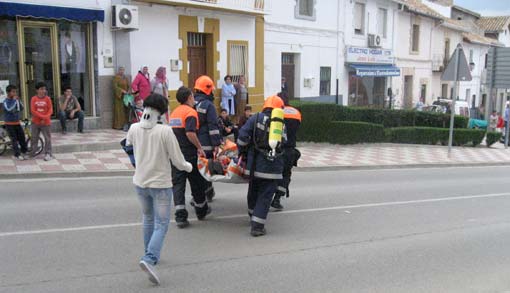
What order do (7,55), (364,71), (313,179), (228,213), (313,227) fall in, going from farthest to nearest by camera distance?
(364,71)
(7,55)
(313,179)
(228,213)
(313,227)

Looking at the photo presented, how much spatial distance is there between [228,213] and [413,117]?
15427 millimetres

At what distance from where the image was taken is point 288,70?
23047 millimetres

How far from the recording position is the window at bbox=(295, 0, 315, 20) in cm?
2277

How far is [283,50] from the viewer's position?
22.1m

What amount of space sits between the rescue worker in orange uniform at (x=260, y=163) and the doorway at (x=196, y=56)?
38.3 ft

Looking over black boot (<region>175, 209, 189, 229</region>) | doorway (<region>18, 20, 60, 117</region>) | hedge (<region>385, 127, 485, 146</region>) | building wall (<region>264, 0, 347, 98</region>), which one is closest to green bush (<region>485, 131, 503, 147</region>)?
hedge (<region>385, 127, 485, 146</region>)

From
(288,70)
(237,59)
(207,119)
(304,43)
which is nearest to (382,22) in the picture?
(304,43)

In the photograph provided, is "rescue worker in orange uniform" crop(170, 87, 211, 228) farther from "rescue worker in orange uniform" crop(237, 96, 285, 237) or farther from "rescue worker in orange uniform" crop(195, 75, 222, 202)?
"rescue worker in orange uniform" crop(237, 96, 285, 237)

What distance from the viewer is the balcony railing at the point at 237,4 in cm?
1672

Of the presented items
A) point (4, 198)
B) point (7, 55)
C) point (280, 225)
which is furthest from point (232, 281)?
point (7, 55)

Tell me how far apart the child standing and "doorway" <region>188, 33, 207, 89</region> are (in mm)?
7657

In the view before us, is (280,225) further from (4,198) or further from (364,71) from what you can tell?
(364,71)

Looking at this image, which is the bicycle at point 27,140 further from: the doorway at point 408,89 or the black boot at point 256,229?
the doorway at point 408,89

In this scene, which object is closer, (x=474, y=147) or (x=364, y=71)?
(x=474, y=147)
